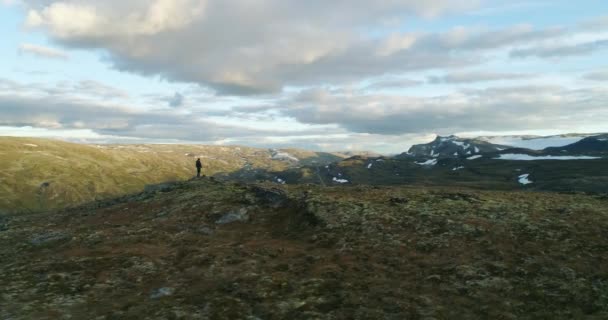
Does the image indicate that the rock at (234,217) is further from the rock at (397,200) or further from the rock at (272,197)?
the rock at (397,200)

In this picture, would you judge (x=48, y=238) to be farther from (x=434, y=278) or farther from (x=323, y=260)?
(x=434, y=278)

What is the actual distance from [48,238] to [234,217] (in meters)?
15.8

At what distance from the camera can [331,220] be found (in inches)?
1366

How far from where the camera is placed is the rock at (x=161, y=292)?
74.1 ft

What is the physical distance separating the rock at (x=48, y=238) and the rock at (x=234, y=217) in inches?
507

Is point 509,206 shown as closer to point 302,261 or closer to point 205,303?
point 302,261

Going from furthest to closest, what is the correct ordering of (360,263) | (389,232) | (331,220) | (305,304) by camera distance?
(331,220)
(389,232)
(360,263)
(305,304)

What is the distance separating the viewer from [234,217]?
3938 centimetres

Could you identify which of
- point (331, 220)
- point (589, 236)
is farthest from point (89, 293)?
point (589, 236)

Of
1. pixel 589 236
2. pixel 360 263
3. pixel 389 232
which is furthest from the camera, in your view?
pixel 389 232

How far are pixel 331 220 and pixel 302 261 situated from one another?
7.95 meters

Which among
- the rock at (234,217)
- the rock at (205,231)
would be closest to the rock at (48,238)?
the rock at (205,231)

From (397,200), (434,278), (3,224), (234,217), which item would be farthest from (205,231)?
(3,224)

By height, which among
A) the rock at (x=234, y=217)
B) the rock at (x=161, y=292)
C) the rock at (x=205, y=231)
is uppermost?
the rock at (x=234, y=217)
